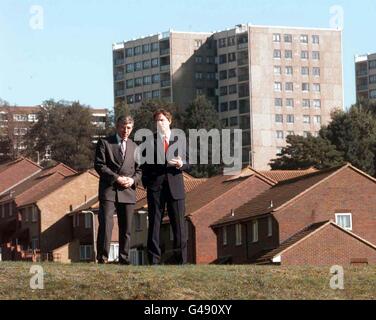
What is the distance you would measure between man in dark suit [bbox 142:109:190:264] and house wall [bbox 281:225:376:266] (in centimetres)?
4752

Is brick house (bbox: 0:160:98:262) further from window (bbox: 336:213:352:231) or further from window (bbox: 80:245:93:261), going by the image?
window (bbox: 336:213:352:231)

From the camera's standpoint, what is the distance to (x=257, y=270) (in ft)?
75.1

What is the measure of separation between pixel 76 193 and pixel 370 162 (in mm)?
40390

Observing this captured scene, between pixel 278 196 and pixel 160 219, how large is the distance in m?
65.5

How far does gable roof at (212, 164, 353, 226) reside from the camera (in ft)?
286

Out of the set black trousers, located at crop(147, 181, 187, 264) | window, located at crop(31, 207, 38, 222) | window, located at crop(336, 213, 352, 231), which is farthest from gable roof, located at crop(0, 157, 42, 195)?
black trousers, located at crop(147, 181, 187, 264)

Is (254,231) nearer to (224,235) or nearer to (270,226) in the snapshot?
(270,226)

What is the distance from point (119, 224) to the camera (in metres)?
25.0

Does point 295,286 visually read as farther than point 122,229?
No

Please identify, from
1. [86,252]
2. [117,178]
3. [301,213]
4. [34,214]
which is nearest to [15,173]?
[34,214]

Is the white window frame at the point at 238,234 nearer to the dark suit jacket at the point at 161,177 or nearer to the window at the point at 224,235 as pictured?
the window at the point at 224,235

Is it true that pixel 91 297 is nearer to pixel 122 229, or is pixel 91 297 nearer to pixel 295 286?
pixel 295 286

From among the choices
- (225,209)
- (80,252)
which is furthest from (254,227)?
(80,252)
